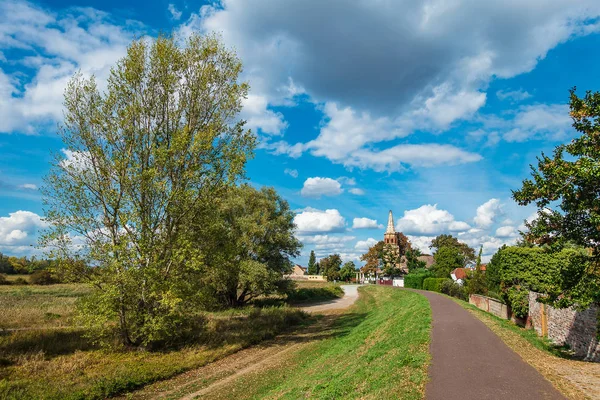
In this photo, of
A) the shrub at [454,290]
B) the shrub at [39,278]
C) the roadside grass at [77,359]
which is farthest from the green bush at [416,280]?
the shrub at [39,278]

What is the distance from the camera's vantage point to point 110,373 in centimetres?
1593

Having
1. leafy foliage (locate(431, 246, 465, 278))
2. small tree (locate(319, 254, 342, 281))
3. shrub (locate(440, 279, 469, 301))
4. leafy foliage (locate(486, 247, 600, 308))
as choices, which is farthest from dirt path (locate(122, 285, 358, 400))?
small tree (locate(319, 254, 342, 281))

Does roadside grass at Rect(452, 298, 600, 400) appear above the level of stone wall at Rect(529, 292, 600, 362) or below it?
below

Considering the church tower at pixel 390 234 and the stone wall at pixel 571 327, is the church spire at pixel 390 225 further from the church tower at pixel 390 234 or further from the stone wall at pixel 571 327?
the stone wall at pixel 571 327

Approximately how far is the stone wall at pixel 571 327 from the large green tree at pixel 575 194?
11.8ft

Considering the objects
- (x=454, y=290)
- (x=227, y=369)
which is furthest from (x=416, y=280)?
(x=227, y=369)

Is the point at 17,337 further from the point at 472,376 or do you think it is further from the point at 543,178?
the point at 543,178

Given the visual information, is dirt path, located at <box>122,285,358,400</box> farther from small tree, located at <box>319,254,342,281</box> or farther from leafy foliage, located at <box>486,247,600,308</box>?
small tree, located at <box>319,254,342,281</box>

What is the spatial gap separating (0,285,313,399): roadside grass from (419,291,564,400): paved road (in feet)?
39.7

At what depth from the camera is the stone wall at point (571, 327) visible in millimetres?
14109

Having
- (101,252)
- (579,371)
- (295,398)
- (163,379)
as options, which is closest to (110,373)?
(163,379)

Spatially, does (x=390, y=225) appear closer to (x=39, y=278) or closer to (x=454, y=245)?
(x=454, y=245)

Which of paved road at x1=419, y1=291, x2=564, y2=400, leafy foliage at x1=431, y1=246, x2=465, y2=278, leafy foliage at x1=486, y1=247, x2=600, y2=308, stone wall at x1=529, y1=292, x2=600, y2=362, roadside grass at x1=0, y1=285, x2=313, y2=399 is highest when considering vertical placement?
leafy foliage at x1=431, y1=246, x2=465, y2=278

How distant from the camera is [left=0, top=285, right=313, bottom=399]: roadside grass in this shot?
1389 cm
